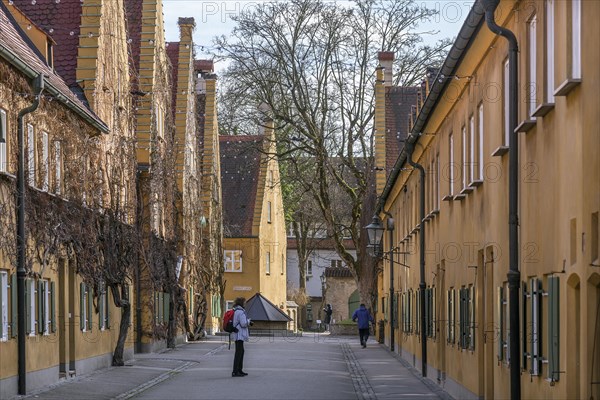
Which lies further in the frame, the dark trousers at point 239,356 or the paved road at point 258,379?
the dark trousers at point 239,356

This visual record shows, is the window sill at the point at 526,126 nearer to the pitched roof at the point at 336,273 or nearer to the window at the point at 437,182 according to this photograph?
the window at the point at 437,182

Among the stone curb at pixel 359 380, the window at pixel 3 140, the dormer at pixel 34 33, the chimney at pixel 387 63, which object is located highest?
the chimney at pixel 387 63

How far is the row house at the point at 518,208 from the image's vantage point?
1131 cm

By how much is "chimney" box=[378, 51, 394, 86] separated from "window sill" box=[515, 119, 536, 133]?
3709 cm

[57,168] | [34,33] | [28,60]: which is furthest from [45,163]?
[34,33]

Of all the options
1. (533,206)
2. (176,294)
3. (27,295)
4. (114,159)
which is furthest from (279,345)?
(533,206)

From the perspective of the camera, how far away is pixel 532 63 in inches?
583

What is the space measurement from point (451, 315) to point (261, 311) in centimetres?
3085

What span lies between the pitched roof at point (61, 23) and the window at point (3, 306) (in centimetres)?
1037

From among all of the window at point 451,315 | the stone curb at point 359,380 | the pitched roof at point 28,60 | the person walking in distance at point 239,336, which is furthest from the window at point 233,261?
the window at point 451,315

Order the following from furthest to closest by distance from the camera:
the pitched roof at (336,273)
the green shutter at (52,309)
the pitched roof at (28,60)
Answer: the pitched roof at (336,273)
the green shutter at (52,309)
the pitched roof at (28,60)

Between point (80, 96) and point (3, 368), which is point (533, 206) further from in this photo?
point (80, 96)

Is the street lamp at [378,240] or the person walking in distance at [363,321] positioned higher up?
the street lamp at [378,240]

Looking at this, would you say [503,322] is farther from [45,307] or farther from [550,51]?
[45,307]
